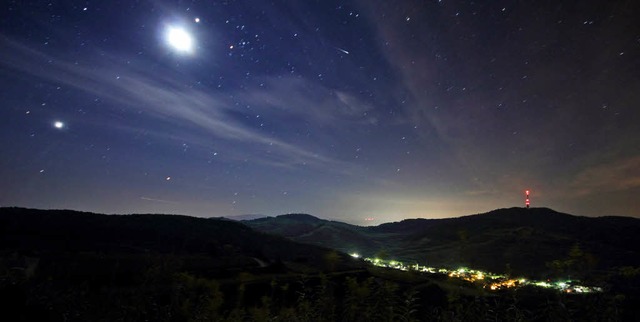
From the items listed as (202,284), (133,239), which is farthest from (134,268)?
(133,239)

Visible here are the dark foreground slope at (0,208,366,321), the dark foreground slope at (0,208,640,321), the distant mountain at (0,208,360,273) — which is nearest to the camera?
the dark foreground slope at (0,208,640,321)

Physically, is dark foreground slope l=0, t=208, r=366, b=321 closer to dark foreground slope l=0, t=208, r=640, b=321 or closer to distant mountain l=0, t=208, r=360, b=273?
dark foreground slope l=0, t=208, r=640, b=321

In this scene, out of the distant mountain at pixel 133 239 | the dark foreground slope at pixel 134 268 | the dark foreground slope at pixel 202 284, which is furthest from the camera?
the distant mountain at pixel 133 239

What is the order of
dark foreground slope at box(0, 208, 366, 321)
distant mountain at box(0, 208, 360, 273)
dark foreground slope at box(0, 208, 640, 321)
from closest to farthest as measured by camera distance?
dark foreground slope at box(0, 208, 640, 321) → dark foreground slope at box(0, 208, 366, 321) → distant mountain at box(0, 208, 360, 273)

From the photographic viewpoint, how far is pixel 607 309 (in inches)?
364

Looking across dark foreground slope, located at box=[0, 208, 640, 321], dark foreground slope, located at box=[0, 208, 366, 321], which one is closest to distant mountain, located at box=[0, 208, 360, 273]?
dark foreground slope, located at box=[0, 208, 366, 321]

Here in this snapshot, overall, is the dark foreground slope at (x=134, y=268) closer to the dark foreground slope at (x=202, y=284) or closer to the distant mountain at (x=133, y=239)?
the dark foreground slope at (x=202, y=284)

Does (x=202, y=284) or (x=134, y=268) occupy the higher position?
(x=202, y=284)

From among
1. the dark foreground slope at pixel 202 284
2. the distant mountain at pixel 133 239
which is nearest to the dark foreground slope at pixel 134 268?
the dark foreground slope at pixel 202 284

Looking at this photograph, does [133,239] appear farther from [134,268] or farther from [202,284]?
[202,284]

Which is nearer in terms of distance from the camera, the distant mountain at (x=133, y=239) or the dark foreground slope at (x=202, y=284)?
the dark foreground slope at (x=202, y=284)

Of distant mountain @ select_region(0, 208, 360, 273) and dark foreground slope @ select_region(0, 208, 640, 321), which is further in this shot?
distant mountain @ select_region(0, 208, 360, 273)

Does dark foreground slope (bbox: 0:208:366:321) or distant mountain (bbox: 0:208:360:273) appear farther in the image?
distant mountain (bbox: 0:208:360:273)

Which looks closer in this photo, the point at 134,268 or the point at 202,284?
the point at 202,284
